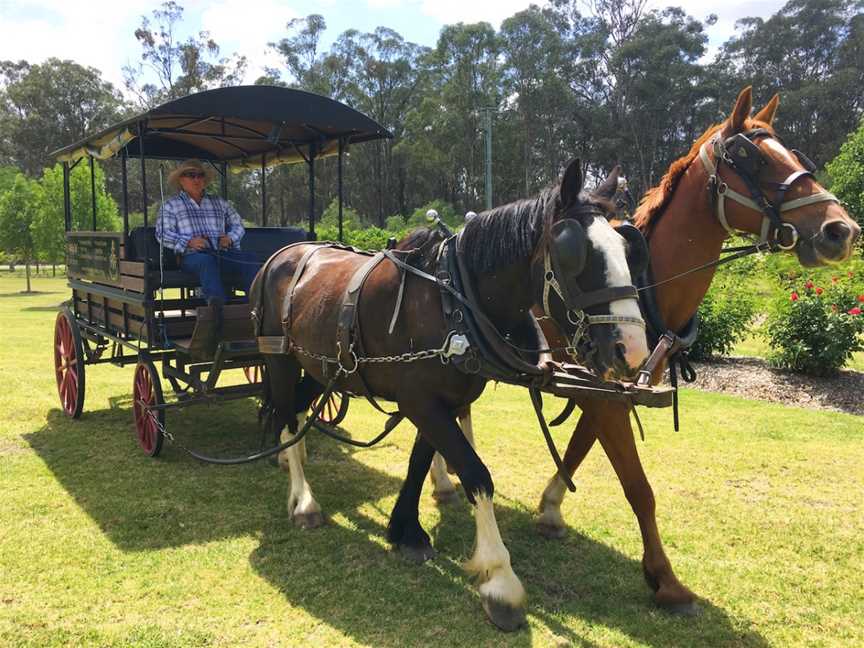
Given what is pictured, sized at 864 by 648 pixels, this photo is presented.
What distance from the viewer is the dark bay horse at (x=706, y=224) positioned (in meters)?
3.08

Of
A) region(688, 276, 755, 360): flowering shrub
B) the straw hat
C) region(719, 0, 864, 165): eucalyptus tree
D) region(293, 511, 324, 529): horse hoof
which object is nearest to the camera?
region(293, 511, 324, 529): horse hoof

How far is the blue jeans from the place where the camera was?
5285 mm

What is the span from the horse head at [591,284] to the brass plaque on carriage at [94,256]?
446 cm

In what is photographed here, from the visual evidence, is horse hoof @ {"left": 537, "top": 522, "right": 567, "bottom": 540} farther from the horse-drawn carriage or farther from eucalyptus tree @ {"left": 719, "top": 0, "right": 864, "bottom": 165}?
eucalyptus tree @ {"left": 719, "top": 0, "right": 864, "bottom": 165}

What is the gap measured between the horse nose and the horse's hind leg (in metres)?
3.32

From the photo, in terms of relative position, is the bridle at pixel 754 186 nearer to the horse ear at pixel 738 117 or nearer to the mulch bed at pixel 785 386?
the horse ear at pixel 738 117

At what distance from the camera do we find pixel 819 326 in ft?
26.2

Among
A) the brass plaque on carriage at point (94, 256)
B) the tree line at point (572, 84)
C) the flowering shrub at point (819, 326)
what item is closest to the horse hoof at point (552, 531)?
the brass plaque on carriage at point (94, 256)

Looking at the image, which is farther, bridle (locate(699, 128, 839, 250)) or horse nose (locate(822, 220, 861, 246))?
bridle (locate(699, 128, 839, 250))

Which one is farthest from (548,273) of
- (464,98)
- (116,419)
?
(464,98)

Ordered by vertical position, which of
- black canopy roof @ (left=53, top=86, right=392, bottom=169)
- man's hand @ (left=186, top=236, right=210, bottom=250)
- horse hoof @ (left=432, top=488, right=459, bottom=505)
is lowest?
horse hoof @ (left=432, top=488, right=459, bottom=505)

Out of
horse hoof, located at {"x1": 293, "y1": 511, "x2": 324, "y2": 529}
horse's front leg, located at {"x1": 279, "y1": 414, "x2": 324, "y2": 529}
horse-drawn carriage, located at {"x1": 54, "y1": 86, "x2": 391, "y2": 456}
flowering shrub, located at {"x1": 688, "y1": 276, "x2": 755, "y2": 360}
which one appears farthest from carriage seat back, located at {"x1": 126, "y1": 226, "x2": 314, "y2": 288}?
flowering shrub, located at {"x1": 688, "y1": 276, "x2": 755, "y2": 360}

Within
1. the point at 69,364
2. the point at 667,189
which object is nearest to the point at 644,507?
the point at 667,189

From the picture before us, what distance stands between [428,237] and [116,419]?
500cm
